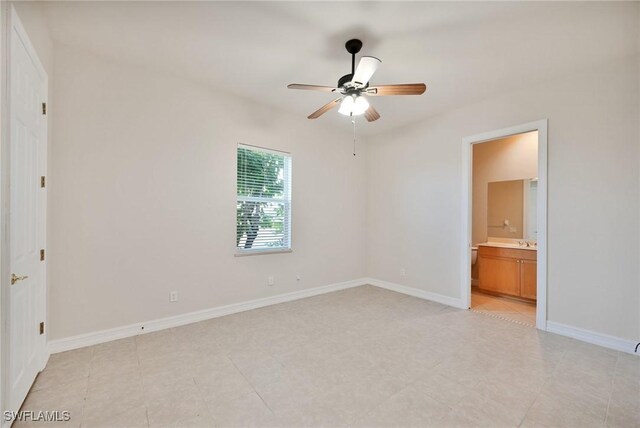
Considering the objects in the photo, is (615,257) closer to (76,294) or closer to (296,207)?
(296,207)

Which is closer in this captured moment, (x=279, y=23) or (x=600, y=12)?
(x=600, y=12)

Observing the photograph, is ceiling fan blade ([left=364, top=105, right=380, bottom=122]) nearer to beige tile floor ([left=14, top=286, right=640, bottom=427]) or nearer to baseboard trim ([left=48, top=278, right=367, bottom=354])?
beige tile floor ([left=14, top=286, right=640, bottom=427])

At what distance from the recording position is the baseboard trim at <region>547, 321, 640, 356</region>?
262 cm

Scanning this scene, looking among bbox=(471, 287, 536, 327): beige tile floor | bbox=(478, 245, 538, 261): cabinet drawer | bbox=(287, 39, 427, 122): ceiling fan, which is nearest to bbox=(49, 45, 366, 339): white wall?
bbox=(287, 39, 427, 122): ceiling fan

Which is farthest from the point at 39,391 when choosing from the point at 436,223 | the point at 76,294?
the point at 436,223

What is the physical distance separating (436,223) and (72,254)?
14.4 ft

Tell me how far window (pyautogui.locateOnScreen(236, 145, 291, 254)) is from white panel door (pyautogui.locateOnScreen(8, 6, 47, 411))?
6.18ft

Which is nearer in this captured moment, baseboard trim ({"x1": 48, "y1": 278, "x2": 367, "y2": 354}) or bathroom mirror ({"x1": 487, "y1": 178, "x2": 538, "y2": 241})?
baseboard trim ({"x1": 48, "y1": 278, "x2": 367, "y2": 354})

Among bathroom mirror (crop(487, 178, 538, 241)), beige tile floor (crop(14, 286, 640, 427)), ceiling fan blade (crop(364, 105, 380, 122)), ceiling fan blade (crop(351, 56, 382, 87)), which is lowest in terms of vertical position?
beige tile floor (crop(14, 286, 640, 427))

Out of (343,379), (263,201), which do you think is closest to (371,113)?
(263,201)

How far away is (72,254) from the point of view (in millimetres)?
2570

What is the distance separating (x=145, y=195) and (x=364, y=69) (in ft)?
8.30

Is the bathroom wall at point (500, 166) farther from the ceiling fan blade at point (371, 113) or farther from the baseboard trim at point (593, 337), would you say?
the ceiling fan blade at point (371, 113)

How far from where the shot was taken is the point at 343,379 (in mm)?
2129
